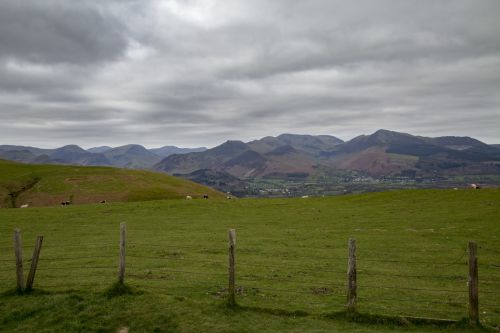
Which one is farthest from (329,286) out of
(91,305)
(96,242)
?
(96,242)

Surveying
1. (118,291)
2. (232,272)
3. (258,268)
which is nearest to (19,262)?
(118,291)

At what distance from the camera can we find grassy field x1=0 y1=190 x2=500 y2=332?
17.0m

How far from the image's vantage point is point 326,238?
39.5 metres

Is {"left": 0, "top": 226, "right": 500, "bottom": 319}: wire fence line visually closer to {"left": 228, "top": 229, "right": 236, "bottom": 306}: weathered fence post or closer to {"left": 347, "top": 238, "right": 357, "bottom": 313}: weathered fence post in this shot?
{"left": 347, "top": 238, "right": 357, "bottom": 313}: weathered fence post

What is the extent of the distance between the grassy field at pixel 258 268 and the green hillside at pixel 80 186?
32.5m

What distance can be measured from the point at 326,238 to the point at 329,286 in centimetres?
1701

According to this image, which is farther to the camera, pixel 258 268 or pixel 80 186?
pixel 80 186

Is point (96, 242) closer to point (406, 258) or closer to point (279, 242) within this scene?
point (279, 242)

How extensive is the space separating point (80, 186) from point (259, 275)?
85780 millimetres

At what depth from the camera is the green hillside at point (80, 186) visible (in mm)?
89875

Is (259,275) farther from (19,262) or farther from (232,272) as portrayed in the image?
(19,262)

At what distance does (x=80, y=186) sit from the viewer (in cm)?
9894

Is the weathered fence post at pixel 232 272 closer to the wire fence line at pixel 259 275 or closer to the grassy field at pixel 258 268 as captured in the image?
the grassy field at pixel 258 268

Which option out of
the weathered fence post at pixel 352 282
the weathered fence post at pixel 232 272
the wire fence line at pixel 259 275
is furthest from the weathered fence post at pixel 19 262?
the weathered fence post at pixel 352 282
